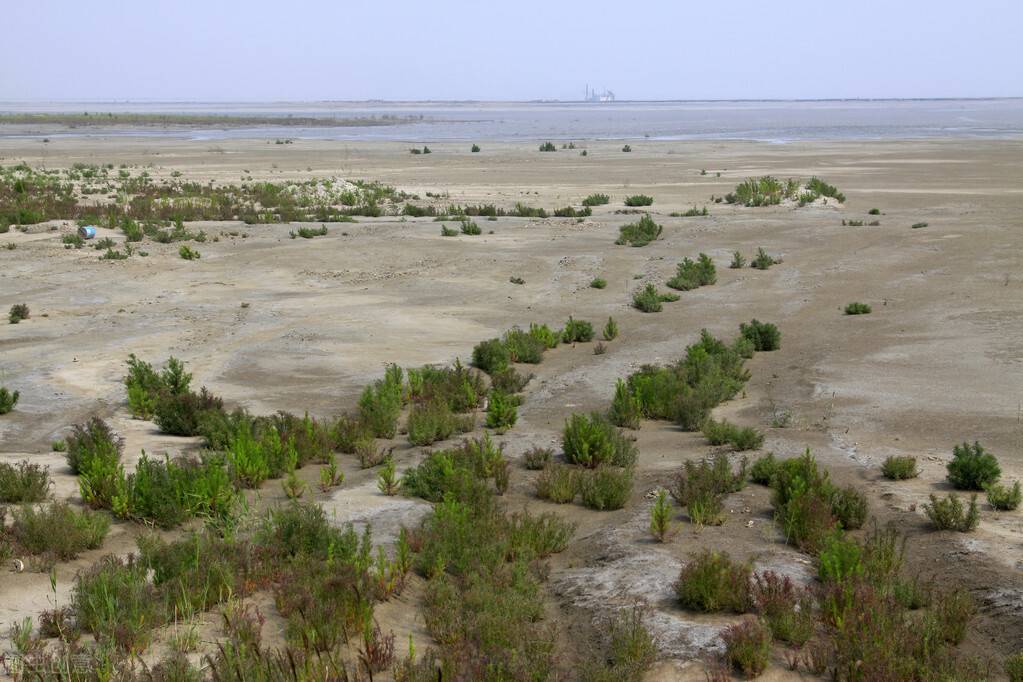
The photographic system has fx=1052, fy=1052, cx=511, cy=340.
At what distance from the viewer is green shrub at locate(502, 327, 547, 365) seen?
14688 mm

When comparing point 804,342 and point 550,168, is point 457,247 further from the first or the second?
point 550,168

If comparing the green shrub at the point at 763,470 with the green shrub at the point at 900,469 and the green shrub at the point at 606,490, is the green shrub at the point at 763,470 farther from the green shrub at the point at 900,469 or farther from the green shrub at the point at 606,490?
the green shrub at the point at 606,490

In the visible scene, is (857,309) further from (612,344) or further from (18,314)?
(18,314)

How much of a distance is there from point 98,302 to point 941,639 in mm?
16838

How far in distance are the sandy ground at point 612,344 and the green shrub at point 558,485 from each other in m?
0.15

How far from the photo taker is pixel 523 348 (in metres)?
14.8

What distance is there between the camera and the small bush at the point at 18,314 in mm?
17578

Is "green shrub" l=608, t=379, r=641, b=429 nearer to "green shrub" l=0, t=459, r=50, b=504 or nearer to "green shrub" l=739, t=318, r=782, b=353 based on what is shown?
"green shrub" l=739, t=318, r=782, b=353

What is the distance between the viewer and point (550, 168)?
52062 millimetres

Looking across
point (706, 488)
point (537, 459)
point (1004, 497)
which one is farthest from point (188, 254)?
point (1004, 497)

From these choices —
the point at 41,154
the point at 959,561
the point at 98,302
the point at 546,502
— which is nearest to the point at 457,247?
the point at 98,302

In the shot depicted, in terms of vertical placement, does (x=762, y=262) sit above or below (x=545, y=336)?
above

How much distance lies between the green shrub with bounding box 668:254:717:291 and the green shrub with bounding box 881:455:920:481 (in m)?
11.1

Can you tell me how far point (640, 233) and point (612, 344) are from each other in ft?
32.6
